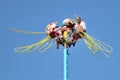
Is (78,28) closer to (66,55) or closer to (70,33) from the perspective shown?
(70,33)

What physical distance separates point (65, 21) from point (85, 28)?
30.5 inches

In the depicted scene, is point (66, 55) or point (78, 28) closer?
point (66, 55)

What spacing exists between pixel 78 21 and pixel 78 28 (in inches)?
11.3

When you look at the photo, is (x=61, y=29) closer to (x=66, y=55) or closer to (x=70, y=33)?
(x=70, y=33)

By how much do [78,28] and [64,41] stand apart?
2.67 ft

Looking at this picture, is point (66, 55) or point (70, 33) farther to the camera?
point (70, 33)

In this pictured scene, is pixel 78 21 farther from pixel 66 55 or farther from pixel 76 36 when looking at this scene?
pixel 66 55

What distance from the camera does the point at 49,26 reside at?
20422 millimetres

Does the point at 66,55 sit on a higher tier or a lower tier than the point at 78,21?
lower

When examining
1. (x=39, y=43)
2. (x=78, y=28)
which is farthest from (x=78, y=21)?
(x=39, y=43)

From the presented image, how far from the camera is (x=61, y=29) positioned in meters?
20.3

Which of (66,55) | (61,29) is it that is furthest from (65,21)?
(66,55)

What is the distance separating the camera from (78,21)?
20.4 meters

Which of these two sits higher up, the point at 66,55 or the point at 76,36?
the point at 76,36
